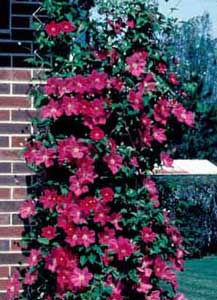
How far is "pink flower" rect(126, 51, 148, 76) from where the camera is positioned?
12.9 feet

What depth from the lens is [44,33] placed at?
159 inches

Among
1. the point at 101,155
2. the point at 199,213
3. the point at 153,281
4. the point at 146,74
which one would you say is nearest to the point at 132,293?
the point at 153,281

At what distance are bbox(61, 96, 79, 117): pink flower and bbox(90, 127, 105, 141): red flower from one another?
0.40ft

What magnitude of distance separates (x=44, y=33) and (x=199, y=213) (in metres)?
6.99

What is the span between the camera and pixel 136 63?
3.94m

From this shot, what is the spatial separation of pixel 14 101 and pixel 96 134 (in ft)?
2.28

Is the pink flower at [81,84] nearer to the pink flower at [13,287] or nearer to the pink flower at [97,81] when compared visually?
the pink flower at [97,81]

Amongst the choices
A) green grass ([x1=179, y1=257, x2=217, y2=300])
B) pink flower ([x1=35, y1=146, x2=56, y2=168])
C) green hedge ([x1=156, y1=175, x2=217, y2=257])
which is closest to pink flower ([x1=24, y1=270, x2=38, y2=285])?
pink flower ([x1=35, y1=146, x2=56, y2=168])

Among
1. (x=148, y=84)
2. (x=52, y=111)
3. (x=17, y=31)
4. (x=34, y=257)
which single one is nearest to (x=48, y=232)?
(x=34, y=257)

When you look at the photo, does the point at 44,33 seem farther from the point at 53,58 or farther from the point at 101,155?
the point at 101,155

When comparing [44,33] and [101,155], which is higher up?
[44,33]

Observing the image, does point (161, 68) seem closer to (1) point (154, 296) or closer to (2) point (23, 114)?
(2) point (23, 114)

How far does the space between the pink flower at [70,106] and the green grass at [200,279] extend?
3696 mm

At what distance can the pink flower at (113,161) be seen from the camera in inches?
Result: 150
